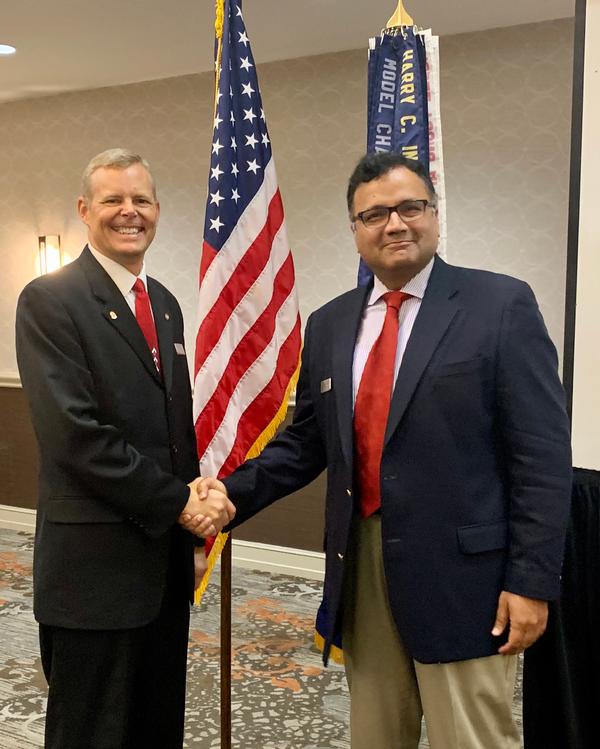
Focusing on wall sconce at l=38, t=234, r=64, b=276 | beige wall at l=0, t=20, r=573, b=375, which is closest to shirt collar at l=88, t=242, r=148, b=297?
beige wall at l=0, t=20, r=573, b=375

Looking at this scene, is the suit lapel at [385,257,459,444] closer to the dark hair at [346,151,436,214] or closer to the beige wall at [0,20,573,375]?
the dark hair at [346,151,436,214]

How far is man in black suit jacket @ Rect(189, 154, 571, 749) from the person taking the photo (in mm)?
1454

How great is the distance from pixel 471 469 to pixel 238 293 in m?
1.06

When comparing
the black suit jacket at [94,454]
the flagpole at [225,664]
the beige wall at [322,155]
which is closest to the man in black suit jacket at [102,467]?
the black suit jacket at [94,454]

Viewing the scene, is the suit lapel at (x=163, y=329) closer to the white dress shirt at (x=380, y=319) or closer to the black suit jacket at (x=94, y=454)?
the black suit jacket at (x=94, y=454)

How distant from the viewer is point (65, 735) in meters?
1.74

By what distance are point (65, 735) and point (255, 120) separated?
5.84 ft

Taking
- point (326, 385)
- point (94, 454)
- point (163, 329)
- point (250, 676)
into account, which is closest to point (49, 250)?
point (250, 676)

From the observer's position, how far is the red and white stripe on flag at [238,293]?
2268 mm

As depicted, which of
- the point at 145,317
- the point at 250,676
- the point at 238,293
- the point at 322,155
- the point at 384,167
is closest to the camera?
the point at 384,167

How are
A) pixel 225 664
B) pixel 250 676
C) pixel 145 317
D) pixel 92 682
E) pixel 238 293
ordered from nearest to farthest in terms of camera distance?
pixel 92 682 < pixel 145 317 < pixel 225 664 < pixel 238 293 < pixel 250 676

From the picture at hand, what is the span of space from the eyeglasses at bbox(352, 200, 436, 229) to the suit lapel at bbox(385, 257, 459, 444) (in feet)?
0.51

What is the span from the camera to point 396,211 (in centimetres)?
155

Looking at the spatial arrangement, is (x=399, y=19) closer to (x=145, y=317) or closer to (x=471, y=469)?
(x=145, y=317)
